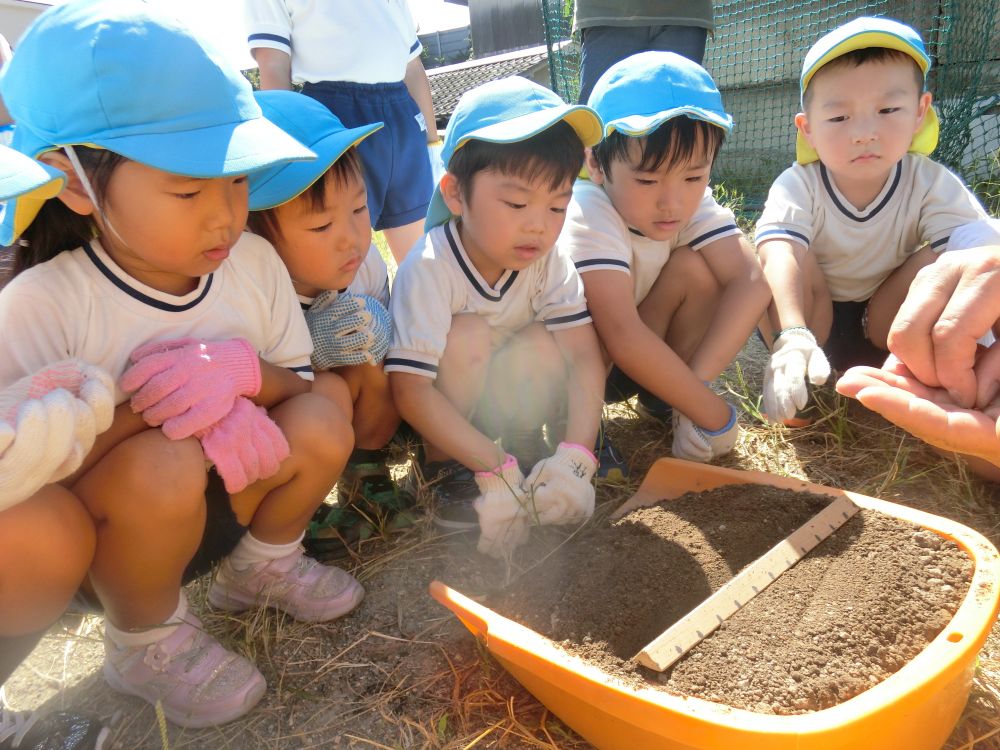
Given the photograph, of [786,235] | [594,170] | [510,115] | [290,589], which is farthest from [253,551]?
[786,235]

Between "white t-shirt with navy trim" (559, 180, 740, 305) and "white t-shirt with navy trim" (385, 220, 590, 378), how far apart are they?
7 centimetres

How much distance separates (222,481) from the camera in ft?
4.63

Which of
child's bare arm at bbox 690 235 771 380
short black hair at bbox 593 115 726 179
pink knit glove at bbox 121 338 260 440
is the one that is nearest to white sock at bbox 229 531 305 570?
pink knit glove at bbox 121 338 260 440

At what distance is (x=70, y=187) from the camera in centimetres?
121

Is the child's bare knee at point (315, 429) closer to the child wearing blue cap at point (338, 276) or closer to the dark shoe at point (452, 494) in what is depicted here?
the child wearing blue cap at point (338, 276)

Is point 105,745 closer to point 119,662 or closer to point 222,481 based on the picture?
point 119,662

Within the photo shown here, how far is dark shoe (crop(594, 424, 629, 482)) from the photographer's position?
73.8 inches

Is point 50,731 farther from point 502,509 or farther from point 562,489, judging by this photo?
point 562,489

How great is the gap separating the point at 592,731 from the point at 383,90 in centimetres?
223

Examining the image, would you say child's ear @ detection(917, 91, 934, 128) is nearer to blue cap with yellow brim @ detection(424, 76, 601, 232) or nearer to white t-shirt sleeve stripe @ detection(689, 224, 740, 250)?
white t-shirt sleeve stripe @ detection(689, 224, 740, 250)

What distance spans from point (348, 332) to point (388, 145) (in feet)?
4.22

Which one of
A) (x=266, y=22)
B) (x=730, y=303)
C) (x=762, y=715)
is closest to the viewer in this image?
(x=762, y=715)

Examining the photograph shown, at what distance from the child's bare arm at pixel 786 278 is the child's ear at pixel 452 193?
848 millimetres

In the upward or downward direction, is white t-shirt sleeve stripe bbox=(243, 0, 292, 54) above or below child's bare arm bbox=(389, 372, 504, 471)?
above
